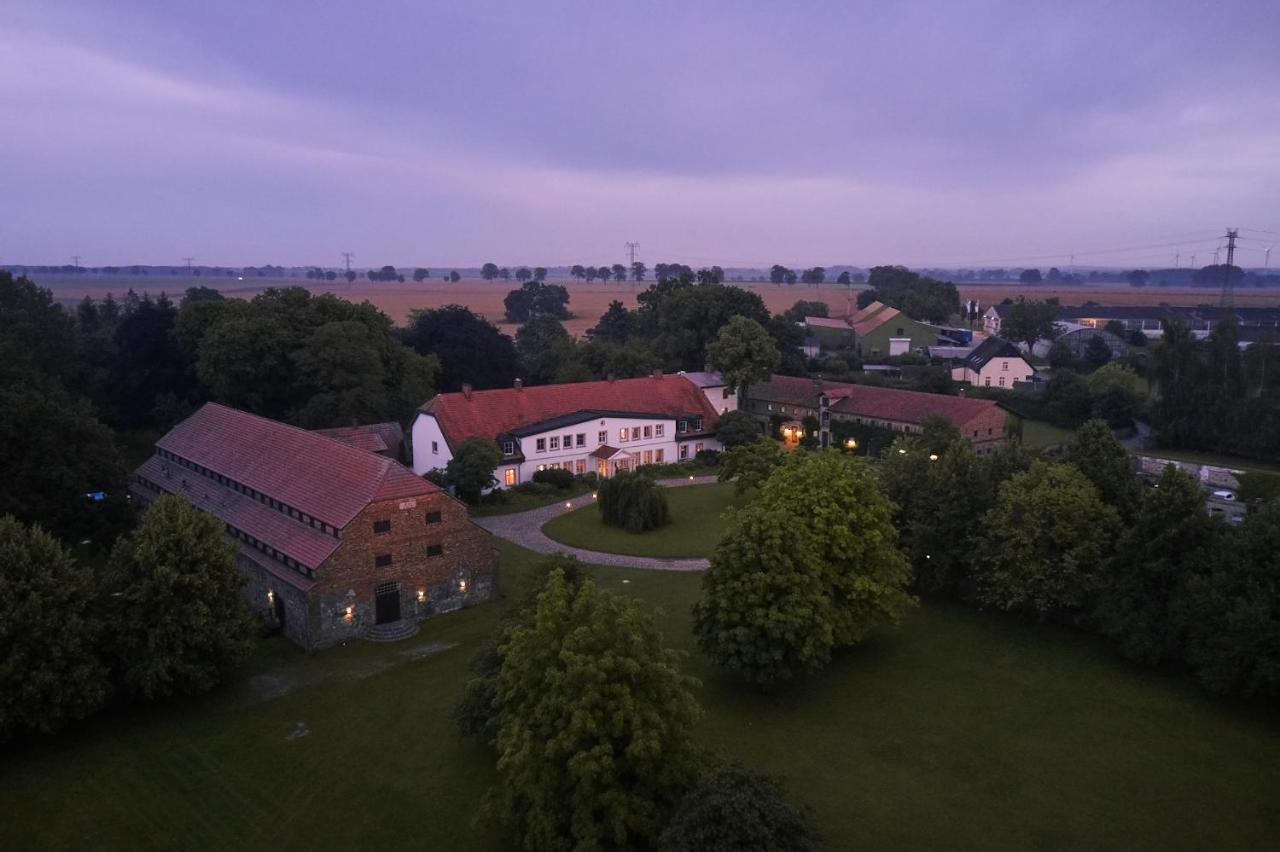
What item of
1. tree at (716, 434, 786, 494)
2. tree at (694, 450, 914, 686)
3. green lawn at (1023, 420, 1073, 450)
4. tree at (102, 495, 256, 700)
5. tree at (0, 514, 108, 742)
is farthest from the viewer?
green lawn at (1023, 420, 1073, 450)

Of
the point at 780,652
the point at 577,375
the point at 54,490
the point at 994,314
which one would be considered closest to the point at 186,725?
the point at 54,490

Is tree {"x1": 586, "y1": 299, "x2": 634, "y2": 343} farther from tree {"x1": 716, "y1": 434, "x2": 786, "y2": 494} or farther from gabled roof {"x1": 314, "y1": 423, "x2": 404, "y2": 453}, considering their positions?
tree {"x1": 716, "y1": 434, "x2": 786, "y2": 494}

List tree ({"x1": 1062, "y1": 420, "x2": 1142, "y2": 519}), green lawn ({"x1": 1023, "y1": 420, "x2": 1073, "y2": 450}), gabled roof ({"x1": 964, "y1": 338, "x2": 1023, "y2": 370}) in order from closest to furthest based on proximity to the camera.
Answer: tree ({"x1": 1062, "y1": 420, "x2": 1142, "y2": 519}), green lawn ({"x1": 1023, "y1": 420, "x2": 1073, "y2": 450}), gabled roof ({"x1": 964, "y1": 338, "x2": 1023, "y2": 370})

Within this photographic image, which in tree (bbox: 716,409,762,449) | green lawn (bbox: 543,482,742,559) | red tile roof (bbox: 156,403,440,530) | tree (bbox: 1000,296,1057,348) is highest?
tree (bbox: 1000,296,1057,348)

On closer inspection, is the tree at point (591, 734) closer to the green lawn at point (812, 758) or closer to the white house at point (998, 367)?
the green lawn at point (812, 758)

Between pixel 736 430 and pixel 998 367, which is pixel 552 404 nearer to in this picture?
pixel 736 430

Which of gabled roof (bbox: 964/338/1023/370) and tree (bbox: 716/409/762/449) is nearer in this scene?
tree (bbox: 716/409/762/449)

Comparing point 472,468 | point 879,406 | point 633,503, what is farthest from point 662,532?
point 879,406

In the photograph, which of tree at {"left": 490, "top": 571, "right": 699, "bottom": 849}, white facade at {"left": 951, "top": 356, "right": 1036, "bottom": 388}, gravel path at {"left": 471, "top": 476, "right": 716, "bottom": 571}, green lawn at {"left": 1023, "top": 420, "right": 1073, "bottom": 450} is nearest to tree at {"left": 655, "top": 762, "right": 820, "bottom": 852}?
tree at {"left": 490, "top": 571, "right": 699, "bottom": 849}
